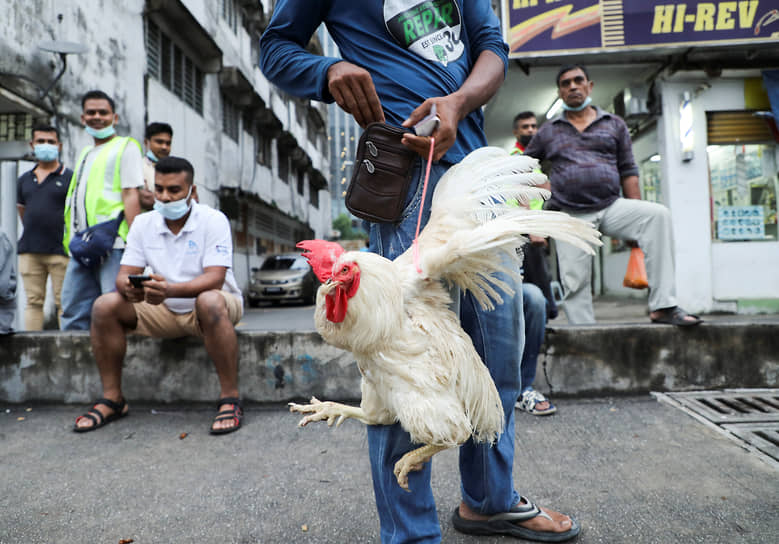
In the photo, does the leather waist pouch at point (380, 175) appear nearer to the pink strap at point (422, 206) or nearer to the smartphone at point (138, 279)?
the pink strap at point (422, 206)

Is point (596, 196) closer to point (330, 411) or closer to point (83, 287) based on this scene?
point (330, 411)

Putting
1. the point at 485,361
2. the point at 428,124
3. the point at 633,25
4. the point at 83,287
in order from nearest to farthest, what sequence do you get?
1. the point at 428,124
2. the point at 485,361
3. the point at 83,287
4. the point at 633,25

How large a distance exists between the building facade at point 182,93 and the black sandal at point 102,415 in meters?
4.64

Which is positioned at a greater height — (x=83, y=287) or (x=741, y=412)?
(x=83, y=287)

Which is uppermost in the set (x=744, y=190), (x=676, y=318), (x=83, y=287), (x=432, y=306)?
(x=744, y=190)

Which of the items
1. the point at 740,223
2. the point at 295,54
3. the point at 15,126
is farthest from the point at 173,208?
the point at 740,223

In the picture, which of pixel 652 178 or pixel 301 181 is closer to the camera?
pixel 652 178

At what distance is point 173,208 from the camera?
10.5 feet

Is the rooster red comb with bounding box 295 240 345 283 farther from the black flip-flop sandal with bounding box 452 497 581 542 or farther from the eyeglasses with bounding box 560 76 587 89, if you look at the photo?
the eyeglasses with bounding box 560 76 587 89

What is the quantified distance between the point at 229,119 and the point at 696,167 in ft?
40.0

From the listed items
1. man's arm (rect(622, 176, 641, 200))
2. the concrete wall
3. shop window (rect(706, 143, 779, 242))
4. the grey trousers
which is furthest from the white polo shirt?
shop window (rect(706, 143, 779, 242))

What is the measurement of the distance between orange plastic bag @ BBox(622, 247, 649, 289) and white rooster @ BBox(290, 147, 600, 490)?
7.63 feet

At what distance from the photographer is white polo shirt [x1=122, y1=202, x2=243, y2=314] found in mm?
3150

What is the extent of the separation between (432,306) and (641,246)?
262 cm
